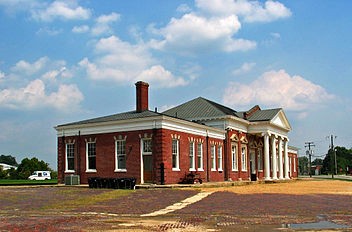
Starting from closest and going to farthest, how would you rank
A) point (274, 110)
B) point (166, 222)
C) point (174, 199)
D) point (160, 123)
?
point (166, 222) < point (174, 199) < point (160, 123) < point (274, 110)

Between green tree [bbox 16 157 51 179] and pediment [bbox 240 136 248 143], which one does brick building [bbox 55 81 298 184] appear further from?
green tree [bbox 16 157 51 179]

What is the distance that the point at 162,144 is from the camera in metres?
33.5

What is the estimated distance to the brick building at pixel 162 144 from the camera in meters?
34.3

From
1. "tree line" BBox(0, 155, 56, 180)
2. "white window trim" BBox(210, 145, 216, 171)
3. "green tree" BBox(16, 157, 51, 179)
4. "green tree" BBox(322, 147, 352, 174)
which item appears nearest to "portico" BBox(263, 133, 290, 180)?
"white window trim" BBox(210, 145, 216, 171)

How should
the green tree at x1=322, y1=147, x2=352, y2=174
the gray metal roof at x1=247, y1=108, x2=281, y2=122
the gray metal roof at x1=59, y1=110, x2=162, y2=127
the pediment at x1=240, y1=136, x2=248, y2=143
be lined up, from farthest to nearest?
the green tree at x1=322, y1=147, x2=352, y2=174
the gray metal roof at x1=247, y1=108, x2=281, y2=122
the pediment at x1=240, y1=136, x2=248, y2=143
the gray metal roof at x1=59, y1=110, x2=162, y2=127

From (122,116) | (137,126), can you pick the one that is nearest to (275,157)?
(122,116)

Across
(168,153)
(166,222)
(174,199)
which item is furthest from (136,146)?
(166,222)

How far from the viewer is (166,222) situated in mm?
14305

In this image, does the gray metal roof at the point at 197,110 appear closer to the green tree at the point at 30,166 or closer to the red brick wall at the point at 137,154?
→ the red brick wall at the point at 137,154

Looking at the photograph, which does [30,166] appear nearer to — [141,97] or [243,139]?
[243,139]

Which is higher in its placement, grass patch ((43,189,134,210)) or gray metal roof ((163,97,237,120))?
gray metal roof ((163,97,237,120))

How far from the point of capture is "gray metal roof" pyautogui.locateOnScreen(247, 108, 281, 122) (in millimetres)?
49141

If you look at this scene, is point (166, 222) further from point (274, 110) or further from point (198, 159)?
point (274, 110)

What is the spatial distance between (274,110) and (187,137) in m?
17.6
